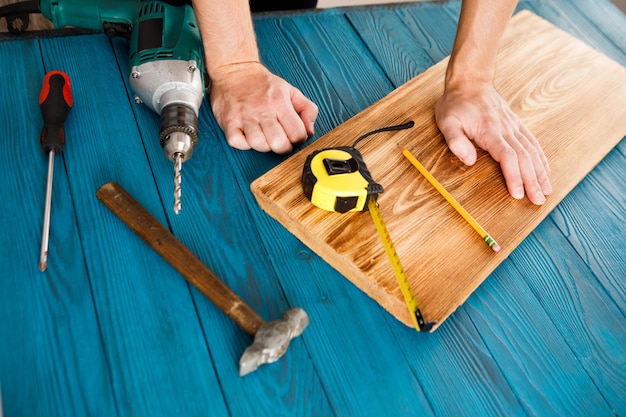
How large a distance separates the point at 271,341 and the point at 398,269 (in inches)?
9.7

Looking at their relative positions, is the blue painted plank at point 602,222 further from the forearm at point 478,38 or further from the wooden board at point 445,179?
the forearm at point 478,38

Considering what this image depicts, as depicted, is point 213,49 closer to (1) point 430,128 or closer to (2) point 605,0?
(1) point 430,128

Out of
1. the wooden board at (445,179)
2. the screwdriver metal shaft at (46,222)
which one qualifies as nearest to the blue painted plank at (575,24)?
the wooden board at (445,179)

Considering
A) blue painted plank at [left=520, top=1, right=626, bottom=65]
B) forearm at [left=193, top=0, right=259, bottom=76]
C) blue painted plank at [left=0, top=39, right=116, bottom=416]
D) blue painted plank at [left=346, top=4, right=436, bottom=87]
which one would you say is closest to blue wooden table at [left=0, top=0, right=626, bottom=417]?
blue painted plank at [left=0, top=39, right=116, bottom=416]

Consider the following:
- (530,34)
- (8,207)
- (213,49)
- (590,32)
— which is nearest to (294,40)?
(213,49)

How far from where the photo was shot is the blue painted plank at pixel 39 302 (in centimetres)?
74

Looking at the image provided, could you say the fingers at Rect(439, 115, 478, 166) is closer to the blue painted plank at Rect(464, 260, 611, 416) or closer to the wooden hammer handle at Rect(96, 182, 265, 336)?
the blue painted plank at Rect(464, 260, 611, 416)

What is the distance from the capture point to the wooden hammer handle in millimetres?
818

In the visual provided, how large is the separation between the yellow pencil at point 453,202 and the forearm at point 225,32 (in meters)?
0.40

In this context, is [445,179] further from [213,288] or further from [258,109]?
[213,288]

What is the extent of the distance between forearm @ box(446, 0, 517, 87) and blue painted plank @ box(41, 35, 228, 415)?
0.70 meters

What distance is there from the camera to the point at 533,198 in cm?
106

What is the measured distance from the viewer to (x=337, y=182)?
930mm

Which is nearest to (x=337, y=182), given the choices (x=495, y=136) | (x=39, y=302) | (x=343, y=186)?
(x=343, y=186)
